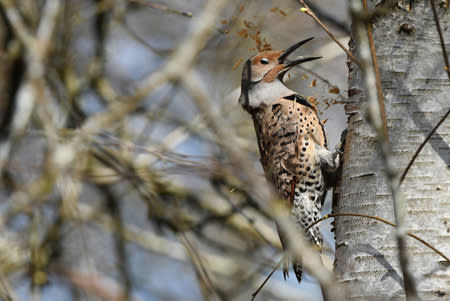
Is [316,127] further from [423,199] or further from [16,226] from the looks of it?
[16,226]

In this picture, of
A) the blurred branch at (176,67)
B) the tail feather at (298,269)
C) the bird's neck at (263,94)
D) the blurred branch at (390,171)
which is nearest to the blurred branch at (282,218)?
the tail feather at (298,269)

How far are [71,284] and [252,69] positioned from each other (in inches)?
108

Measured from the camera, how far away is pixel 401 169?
6.88 feet

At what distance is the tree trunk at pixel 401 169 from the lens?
78.3 inches

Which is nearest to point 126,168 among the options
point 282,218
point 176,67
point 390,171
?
point 176,67

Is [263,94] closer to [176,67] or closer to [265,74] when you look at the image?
[265,74]

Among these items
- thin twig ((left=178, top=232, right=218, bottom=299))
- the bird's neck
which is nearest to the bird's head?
the bird's neck

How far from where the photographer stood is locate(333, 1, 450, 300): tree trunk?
1.99 metres

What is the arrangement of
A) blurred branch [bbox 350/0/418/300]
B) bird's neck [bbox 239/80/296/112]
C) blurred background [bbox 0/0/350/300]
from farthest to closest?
blurred background [bbox 0/0/350/300]
bird's neck [bbox 239/80/296/112]
blurred branch [bbox 350/0/418/300]

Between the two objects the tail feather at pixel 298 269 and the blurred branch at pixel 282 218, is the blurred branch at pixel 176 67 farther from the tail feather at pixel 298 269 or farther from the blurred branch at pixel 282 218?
the tail feather at pixel 298 269

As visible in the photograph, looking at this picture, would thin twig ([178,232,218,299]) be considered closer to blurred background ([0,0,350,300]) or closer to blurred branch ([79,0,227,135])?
blurred background ([0,0,350,300])

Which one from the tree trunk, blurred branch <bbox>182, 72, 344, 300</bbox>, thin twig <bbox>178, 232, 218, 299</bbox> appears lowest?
thin twig <bbox>178, 232, 218, 299</bbox>

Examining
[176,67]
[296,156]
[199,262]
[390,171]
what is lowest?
[199,262]

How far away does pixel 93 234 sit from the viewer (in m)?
5.62
